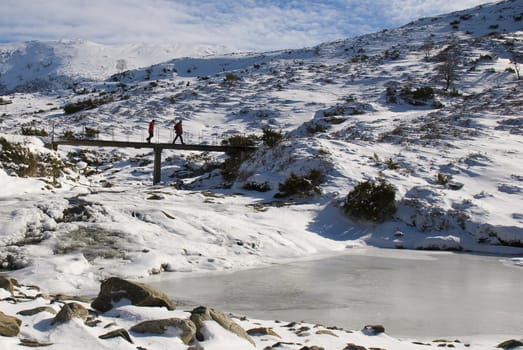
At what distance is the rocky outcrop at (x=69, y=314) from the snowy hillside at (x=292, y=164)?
3.39m

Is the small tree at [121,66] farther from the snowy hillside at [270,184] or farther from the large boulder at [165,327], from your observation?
the large boulder at [165,327]

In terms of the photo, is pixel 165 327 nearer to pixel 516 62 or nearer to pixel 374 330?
pixel 374 330

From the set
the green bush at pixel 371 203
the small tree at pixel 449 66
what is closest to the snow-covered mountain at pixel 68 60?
the small tree at pixel 449 66

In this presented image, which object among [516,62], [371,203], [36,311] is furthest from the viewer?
[516,62]

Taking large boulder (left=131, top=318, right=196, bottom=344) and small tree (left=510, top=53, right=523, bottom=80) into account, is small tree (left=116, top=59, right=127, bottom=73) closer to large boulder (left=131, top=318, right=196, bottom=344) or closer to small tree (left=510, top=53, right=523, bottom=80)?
small tree (left=510, top=53, right=523, bottom=80)

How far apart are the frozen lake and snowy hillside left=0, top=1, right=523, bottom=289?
57.3 inches

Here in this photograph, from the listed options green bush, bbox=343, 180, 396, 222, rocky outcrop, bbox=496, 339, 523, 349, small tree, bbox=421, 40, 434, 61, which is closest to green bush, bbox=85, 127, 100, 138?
green bush, bbox=343, 180, 396, 222

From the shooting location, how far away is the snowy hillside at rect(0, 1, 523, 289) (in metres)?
11.1

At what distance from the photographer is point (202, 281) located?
29.5ft

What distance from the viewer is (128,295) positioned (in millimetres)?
6016

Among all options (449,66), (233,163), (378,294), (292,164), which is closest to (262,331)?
(378,294)

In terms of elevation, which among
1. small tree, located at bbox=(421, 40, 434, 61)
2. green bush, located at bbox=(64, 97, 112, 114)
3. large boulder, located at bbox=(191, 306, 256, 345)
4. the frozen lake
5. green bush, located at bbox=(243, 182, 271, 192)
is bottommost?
the frozen lake

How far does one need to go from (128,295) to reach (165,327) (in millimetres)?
1377

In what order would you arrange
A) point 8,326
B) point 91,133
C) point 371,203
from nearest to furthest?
point 8,326 < point 371,203 < point 91,133
